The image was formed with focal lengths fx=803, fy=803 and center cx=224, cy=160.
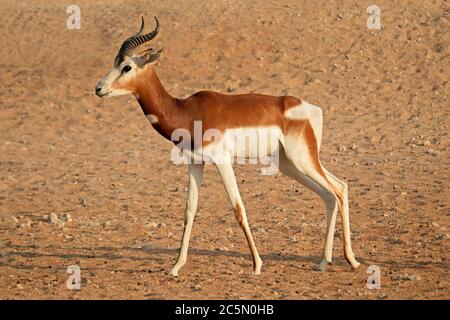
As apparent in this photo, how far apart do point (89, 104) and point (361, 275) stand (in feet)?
37.8

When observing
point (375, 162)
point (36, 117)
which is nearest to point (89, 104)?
point (36, 117)

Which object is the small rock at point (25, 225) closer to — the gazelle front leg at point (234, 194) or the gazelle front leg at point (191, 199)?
the gazelle front leg at point (191, 199)

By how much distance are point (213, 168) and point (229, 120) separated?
5.90 meters

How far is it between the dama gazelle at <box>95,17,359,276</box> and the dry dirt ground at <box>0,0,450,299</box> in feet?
2.26

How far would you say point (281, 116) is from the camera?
843 cm

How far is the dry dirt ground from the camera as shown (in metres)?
8.51

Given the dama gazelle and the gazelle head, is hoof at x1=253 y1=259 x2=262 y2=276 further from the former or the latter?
the gazelle head

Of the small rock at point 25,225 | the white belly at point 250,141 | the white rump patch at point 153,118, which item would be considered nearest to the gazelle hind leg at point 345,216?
the white belly at point 250,141

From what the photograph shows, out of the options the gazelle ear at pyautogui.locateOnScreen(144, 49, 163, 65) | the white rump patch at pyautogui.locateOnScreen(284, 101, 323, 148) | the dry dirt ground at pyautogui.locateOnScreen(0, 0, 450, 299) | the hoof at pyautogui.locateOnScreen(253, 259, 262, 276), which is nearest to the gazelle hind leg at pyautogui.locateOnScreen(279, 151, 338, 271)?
the dry dirt ground at pyautogui.locateOnScreen(0, 0, 450, 299)

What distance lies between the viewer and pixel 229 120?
8258mm

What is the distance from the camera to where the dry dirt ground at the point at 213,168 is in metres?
8.51

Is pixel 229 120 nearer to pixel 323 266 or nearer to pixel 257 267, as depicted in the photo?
pixel 257 267

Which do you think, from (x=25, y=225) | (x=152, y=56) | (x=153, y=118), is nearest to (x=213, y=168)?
(x=25, y=225)

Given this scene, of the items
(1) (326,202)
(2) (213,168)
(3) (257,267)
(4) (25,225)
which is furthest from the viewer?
(2) (213,168)
